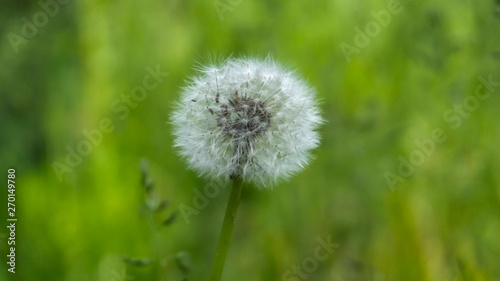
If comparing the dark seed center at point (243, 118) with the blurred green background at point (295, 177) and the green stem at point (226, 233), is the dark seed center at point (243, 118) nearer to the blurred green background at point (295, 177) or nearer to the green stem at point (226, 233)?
the green stem at point (226, 233)

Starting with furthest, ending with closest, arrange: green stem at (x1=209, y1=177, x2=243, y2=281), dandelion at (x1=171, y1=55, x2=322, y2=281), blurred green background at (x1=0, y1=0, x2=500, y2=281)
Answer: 1. blurred green background at (x1=0, y1=0, x2=500, y2=281)
2. dandelion at (x1=171, y1=55, x2=322, y2=281)
3. green stem at (x1=209, y1=177, x2=243, y2=281)

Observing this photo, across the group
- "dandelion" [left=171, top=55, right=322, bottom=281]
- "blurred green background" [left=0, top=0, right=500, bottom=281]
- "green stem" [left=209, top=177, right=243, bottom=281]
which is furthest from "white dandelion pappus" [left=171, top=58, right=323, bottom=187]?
"blurred green background" [left=0, top=0, right=500, bottom=281]

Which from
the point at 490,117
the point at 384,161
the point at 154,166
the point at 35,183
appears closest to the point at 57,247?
the point at 35,183

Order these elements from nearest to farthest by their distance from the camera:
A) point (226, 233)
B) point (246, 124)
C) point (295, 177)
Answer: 1. point (226, 233)
2. point (246, 124)
3. point (295, 177)

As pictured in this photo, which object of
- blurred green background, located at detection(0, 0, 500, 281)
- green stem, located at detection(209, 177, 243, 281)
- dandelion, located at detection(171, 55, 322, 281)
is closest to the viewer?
green stem, located at detection(209, 177, 243, 281)

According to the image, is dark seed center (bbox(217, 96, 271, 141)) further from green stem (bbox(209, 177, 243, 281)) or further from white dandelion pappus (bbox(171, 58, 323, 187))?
green stem (bbox(209, 177, 243, 281))

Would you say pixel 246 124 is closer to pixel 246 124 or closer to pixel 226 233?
pixel 246 124

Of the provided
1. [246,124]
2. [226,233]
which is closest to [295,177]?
[246,124]

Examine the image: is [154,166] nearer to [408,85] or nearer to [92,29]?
Answer: [92,29]
